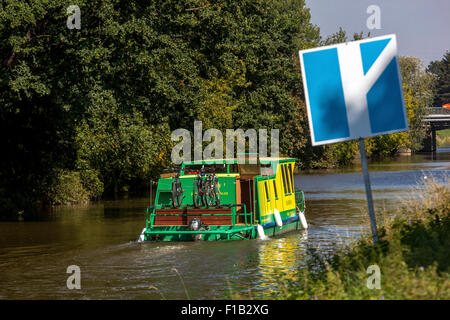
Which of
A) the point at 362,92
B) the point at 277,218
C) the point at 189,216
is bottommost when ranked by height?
the point at 277,218

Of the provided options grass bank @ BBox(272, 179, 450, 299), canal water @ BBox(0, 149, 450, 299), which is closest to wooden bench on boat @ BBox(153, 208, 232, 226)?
canal water @ BBox(0, 149, 450, 299)

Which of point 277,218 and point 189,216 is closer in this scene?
point 189,216

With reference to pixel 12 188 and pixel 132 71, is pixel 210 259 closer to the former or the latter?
A: pixel 132 71

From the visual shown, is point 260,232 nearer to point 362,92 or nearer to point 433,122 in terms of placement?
point 362,92

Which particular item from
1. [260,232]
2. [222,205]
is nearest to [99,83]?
[222,205]

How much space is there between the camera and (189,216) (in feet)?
74.8

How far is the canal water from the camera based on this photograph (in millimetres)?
A: 14867

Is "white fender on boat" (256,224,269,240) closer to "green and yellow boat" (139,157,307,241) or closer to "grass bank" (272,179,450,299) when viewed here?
"green and yellow boat" (139,157,307,241)

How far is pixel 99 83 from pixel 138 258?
10020 mm

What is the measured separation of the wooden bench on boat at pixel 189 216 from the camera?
73.5 feet

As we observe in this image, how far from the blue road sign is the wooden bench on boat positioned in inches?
532

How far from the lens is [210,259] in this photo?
1875 centimetres

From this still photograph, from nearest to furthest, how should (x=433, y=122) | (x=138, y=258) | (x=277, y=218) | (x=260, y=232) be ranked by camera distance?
(x=138, y=258) < (x=260, y=232) < (x=277, y=218) < (x=433, y=122)

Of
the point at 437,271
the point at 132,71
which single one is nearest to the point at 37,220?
the point at 132,71
